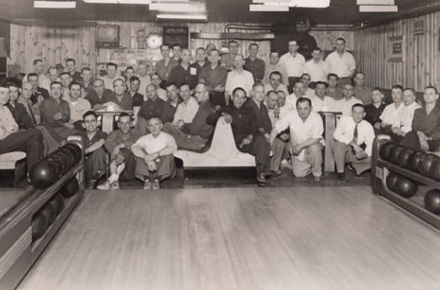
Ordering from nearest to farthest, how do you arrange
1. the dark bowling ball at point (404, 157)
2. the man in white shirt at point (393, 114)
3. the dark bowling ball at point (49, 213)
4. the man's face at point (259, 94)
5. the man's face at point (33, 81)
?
the dark bowling ball at point (49, 213)
the dark bowling ball at point (404, 157)
the man in white shirt at point (393, 114)
the man's face at point (259, 94)
the man's face at point (33, 81)

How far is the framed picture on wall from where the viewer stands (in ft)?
38.4

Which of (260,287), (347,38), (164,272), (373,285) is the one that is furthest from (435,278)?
(347,38)

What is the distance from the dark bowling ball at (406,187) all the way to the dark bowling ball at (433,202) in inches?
28.6

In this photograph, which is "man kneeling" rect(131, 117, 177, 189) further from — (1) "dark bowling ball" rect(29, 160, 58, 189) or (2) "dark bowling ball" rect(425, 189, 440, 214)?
(2) "dark bowling ball" rect(425, 189, 440, 214)

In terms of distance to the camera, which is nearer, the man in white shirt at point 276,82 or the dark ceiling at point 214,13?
the man in white shirt at point 276,82

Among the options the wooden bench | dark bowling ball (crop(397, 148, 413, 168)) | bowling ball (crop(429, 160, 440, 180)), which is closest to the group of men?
the wooden bench

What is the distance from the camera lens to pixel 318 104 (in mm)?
9820

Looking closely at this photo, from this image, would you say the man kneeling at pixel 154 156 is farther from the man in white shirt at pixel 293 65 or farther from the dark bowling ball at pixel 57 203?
the man in white shirt at pixel 293 65

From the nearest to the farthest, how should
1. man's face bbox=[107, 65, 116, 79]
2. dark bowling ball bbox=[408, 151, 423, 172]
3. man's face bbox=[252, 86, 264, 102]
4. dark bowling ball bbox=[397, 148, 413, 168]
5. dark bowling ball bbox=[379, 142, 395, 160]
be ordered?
dark bowling ball bbox=[408, 151, 423, 172] → dark bowling ball bbox=[397, 148, 413, 168] → dark bowling ball bbox=[379, 142, 395, 160] → man's face bbox=[252, 86, 264, 102] → man's face bbox=[107, 65, 116, 79]

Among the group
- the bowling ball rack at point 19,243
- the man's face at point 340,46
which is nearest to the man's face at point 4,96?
the bowling ball rack at point 19,243

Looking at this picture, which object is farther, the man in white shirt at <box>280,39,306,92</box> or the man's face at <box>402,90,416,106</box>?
the man in white shirt at <box>280,39,306,92</box>

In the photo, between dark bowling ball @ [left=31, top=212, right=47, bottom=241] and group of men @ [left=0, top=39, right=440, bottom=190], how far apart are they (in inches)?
102

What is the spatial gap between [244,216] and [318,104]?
4.77 m

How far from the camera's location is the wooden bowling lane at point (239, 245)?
3.77 meters
